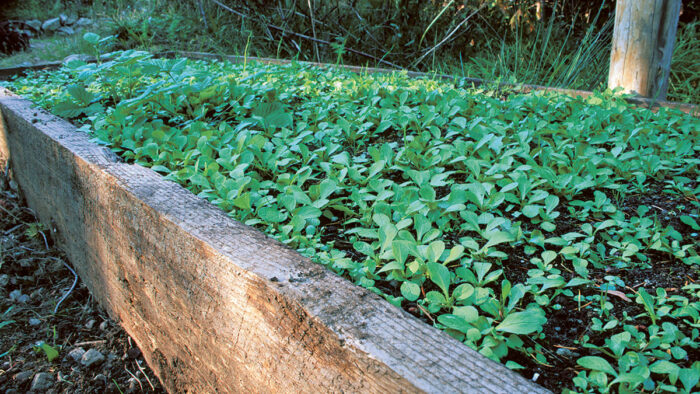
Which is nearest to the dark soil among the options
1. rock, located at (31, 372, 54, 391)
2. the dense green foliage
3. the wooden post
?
rock, located at (31, 372, 54, 391)

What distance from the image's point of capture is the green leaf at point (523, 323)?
0.79 meters

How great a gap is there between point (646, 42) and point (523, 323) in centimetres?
247

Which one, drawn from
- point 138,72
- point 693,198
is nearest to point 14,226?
point 138,72

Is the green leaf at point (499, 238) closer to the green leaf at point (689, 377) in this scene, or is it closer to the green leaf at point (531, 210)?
the green leaf at point (531, 210)

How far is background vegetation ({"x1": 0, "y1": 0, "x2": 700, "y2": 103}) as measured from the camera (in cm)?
338

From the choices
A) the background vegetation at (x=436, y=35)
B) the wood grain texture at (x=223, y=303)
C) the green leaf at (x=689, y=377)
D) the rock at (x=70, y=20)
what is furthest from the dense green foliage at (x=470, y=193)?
the rock at (x=70, y=20)

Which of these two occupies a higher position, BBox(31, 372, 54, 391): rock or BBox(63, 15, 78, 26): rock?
BBox(63, 15, 78, 26): rock

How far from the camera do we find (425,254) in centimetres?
100

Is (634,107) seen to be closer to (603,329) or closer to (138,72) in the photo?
(603,329)

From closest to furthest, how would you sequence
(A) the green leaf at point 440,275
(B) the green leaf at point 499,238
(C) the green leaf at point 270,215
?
(A) the green leaf at point 440,275, (B) the green leaf at point 499,238, (C) the green leaf at point 270,215

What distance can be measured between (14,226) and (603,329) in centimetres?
258

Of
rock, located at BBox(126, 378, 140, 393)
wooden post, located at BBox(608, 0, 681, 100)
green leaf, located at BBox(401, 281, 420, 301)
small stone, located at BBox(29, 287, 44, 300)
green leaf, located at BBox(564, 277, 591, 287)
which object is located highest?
wooden post, located at BBox(608, 0, 681, 100)

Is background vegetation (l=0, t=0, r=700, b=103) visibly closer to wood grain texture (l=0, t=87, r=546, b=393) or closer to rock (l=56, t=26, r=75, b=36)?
wood grain texture (l=0, t=87, r=546, b=393)

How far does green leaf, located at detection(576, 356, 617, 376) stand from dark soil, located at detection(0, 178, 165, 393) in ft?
3.84
